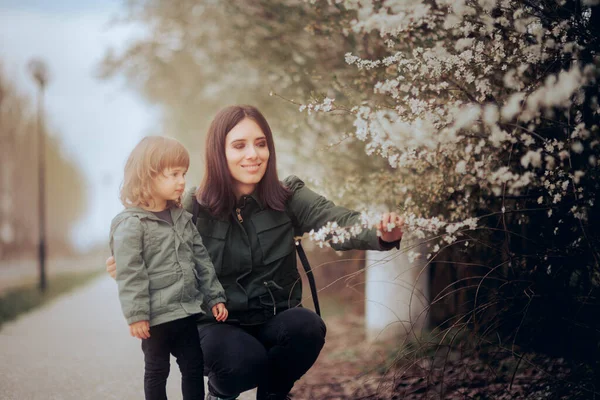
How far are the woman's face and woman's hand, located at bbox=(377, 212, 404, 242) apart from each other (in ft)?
2.46

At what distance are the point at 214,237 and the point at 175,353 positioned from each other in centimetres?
59

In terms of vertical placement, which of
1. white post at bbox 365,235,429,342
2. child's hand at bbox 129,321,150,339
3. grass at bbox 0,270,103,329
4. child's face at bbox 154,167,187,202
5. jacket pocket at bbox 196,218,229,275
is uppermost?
child's face at bbox 154,167,187,202

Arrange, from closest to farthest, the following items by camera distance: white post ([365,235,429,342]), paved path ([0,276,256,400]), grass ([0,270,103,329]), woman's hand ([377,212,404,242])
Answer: woman's hand ([377,212,404,242]) → paved path ([0,276,256,400]) → white post ([365,235,429,342]) → grass ([0,270,103,329])

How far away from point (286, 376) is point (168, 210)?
101 centimetres

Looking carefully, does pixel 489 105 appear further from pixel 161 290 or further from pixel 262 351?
pixel 161 290

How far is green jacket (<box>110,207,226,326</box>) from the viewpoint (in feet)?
8.16

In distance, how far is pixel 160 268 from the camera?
8.58 ft

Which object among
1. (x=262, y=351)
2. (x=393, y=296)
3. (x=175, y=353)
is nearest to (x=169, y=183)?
(x=175, y=353)

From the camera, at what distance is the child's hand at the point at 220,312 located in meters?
2.67

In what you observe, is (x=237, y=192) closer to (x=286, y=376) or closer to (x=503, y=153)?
(x=286, y=376)

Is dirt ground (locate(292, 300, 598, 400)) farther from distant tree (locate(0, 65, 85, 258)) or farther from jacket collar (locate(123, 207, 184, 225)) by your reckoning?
distant tree (locate(0, 65, 85, 258))

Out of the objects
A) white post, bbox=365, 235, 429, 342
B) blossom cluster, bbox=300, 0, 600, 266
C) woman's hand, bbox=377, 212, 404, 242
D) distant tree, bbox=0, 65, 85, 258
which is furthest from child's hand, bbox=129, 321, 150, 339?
distant tree, bbox=0, 65, 85, 258

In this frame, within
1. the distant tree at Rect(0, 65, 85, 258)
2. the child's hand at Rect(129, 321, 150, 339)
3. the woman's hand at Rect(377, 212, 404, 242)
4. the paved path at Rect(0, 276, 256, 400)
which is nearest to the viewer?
the child's hand at Rect(129, 321, 150, 339)

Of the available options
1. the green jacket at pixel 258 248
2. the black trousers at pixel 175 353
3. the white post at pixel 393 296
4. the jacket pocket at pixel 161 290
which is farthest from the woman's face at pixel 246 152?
the white post at pixel 393 296
